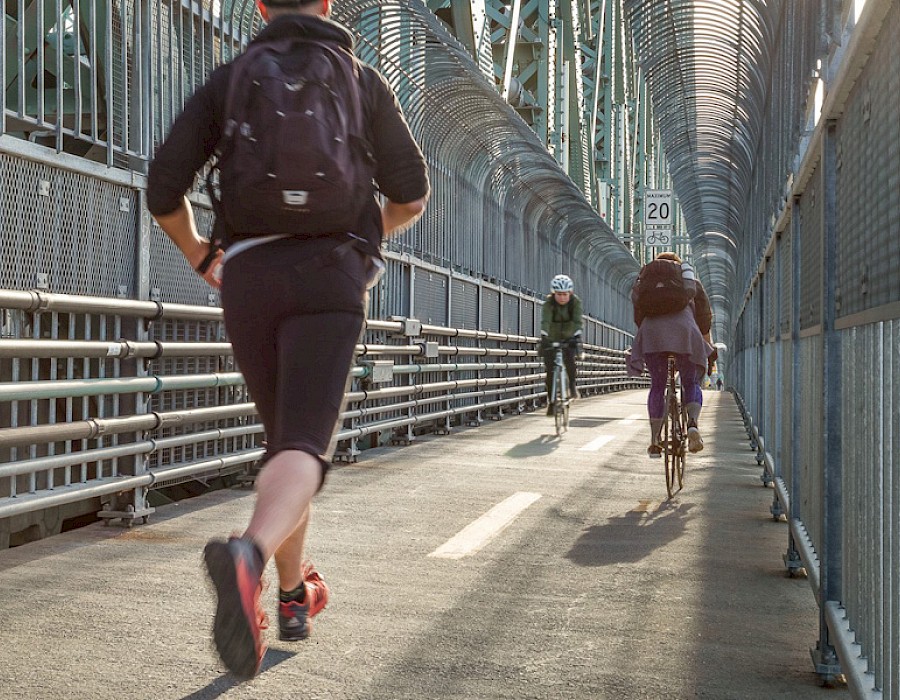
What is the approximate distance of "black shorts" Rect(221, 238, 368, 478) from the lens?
276 cm

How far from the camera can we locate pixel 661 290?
30.2ft

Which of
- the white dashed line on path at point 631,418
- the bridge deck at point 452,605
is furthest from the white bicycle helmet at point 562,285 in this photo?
the bridge deck at point 452,605

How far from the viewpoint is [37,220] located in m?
6.21

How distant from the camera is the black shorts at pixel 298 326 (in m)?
2.76

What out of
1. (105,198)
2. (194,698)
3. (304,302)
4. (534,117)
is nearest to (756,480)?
(105,198)

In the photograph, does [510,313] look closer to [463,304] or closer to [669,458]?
[463,304]

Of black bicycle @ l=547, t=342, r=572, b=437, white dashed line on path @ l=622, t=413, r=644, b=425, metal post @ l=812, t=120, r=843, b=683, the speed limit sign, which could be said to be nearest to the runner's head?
metal post @ l=812, t=120, r=843, b=683

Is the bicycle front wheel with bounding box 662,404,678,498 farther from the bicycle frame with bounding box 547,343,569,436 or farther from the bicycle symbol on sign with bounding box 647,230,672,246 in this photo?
the bicycle symbol on sign with bounding box 647,230,672,246

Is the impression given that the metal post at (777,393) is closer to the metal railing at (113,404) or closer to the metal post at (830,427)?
the metal post at (830,427)

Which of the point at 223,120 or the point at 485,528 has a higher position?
the point at 223,120

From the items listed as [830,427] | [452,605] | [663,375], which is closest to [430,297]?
[663,375]

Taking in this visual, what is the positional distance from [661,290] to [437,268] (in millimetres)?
5218

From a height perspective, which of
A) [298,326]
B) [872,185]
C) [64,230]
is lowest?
[298,326]

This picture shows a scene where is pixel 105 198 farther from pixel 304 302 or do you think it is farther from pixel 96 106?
pixel 304 302
